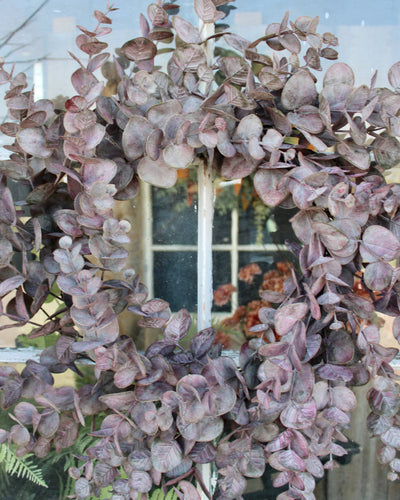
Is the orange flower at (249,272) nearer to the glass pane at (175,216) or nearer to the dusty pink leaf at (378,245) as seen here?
the glass pane at (175,216)

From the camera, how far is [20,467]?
3.58 feet

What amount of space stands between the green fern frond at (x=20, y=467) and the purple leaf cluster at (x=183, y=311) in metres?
0.32

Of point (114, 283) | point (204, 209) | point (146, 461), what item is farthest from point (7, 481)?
point (204, 209)

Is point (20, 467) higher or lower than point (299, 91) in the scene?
lower

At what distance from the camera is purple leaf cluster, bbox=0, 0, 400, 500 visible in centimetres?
72

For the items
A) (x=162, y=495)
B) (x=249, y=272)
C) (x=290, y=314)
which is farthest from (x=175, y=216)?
(x=162, y=495)

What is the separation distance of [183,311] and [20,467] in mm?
664

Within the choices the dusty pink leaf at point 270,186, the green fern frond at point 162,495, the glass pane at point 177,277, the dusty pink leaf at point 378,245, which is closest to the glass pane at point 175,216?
the glass pane at point 177,277

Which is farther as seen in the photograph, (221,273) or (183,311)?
(221,273)

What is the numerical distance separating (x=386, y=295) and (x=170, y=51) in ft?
2.47

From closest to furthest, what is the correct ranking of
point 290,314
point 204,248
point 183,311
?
point 290,314 → point 183,311 → point 204,248

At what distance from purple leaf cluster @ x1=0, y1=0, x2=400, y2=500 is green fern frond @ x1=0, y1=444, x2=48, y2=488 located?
0.32m

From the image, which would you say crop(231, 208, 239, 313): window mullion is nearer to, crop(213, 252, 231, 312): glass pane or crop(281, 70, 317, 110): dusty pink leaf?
crop(213, 252, 231, 312): glass pane

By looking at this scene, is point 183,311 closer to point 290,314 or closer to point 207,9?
point 290,314
